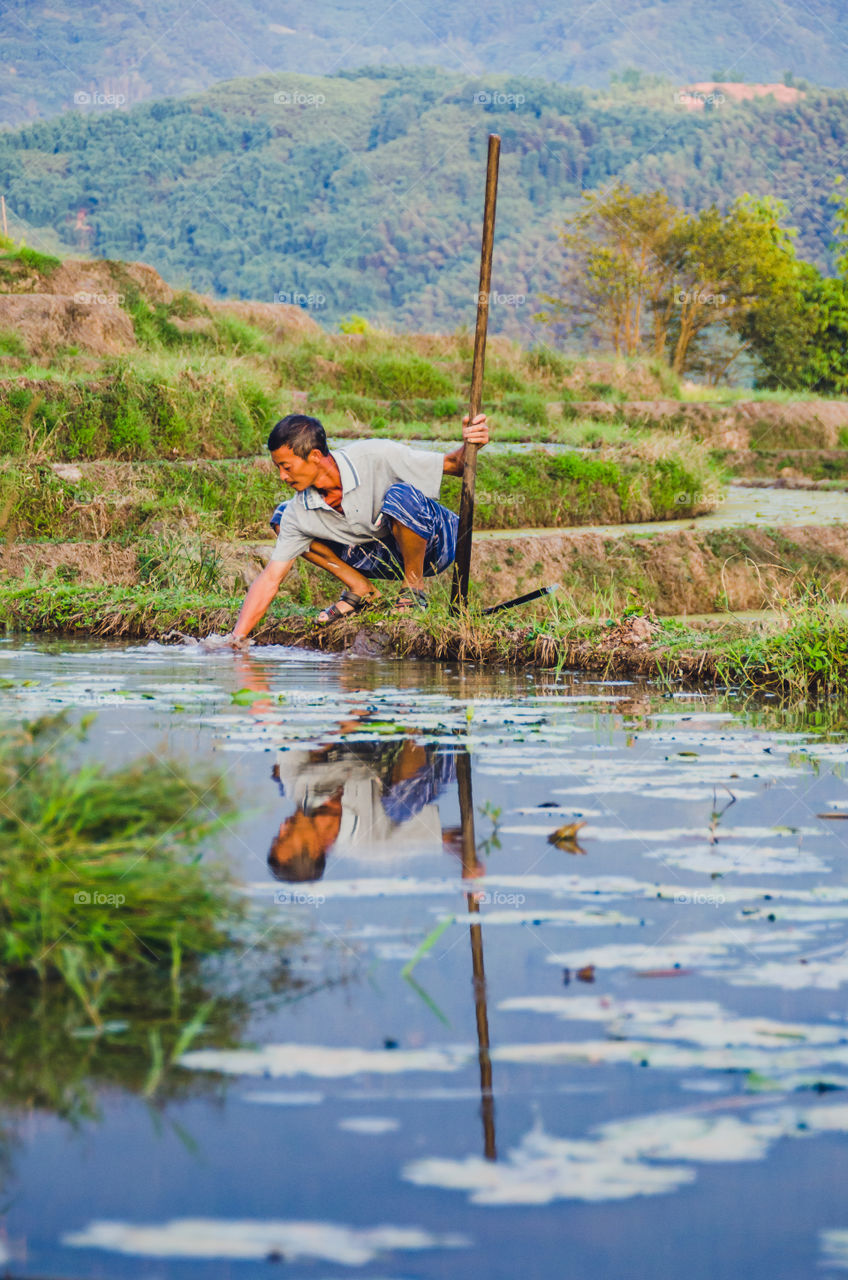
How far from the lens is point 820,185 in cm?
9325

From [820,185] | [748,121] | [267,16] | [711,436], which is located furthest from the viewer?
[267,16]

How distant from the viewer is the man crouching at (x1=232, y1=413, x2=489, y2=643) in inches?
279

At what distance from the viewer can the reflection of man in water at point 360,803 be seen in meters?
3.94

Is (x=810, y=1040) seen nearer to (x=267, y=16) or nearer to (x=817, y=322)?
(x=817, y=322)

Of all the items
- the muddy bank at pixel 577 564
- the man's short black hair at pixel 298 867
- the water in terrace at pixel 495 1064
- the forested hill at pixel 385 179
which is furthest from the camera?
the forested hill at pixel 385 179

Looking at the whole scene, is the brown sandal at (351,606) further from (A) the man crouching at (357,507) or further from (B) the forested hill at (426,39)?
(B) the forested hill at (426,39)

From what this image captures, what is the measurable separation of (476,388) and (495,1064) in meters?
5.38

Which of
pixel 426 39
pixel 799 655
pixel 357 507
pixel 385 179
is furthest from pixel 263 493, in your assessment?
pixel 426 39

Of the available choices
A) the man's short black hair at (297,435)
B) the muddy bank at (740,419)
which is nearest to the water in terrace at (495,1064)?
the man's short black hair at (297,435)

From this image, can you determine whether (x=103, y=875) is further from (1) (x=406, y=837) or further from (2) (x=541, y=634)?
(2) (x=541, y=634)

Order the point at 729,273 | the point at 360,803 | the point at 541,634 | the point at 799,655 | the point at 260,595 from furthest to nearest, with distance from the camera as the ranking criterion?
the point at 729,273, the point at 541,634, the point at 260,595, the point at 799,655, the point at 360,803

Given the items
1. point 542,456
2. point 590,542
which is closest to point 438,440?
point 542,456

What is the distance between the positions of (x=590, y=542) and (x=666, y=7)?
173052 mm

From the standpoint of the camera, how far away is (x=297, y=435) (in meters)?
6.84
